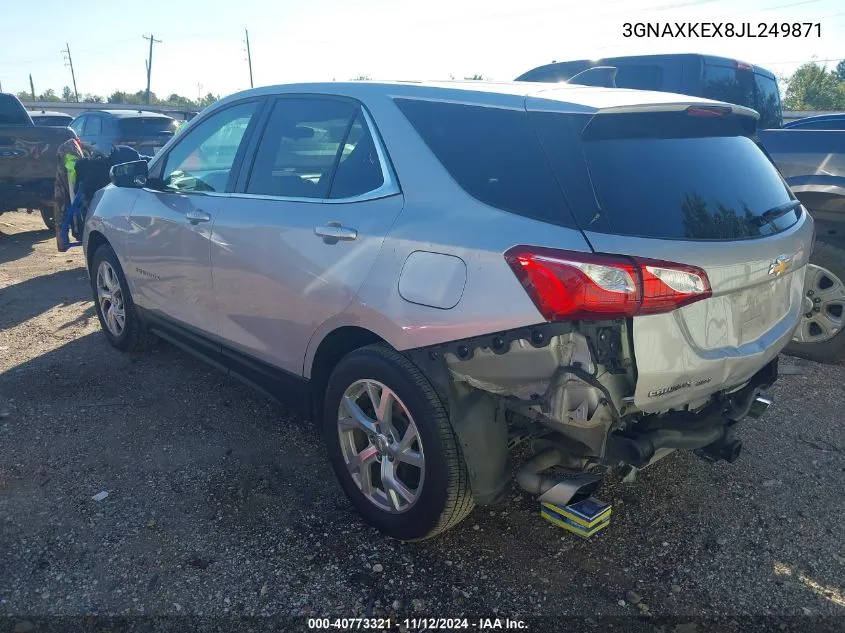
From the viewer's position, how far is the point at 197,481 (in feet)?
11.3

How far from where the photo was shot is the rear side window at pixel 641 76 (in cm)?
629

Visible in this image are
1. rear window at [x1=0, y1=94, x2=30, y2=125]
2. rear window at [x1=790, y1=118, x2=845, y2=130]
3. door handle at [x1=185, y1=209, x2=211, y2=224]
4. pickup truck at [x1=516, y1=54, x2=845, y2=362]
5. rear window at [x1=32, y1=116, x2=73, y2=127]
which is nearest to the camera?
door handle at [x1=185, y1=209, x2=211, y2=224]

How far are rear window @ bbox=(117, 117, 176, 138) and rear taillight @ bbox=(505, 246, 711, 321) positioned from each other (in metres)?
13.2

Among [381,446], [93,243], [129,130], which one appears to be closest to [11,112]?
[129,130]

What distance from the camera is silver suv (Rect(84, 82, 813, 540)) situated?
2.25 meters

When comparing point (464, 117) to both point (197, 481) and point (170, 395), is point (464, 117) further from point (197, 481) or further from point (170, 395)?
point (170, 395)

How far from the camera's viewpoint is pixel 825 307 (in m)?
5.03

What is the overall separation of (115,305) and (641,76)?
4.99 meters

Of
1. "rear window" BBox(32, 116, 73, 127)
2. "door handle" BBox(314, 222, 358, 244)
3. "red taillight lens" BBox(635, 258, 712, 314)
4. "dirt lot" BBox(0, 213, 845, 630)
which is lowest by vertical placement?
"dirt lot" BBox(0, 213, 845, 630)

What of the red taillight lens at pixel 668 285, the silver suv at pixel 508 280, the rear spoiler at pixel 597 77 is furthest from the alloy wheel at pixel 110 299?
the red taillight lens at pixel 668 285

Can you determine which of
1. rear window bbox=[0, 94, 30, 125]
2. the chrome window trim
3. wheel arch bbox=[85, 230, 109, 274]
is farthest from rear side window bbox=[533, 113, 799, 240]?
rear window bbox=[0, 94, 30, 125]

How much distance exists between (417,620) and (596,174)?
5.66 feet

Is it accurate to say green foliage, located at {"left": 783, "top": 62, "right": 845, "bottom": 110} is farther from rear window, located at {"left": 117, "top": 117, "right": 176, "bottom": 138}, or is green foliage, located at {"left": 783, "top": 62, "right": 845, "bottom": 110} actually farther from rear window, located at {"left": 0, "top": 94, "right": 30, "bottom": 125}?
rear window, located at {"left": 0, "top": 94, "right": 30, "bottom": 125}

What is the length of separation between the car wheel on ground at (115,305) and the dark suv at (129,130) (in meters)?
8.88
